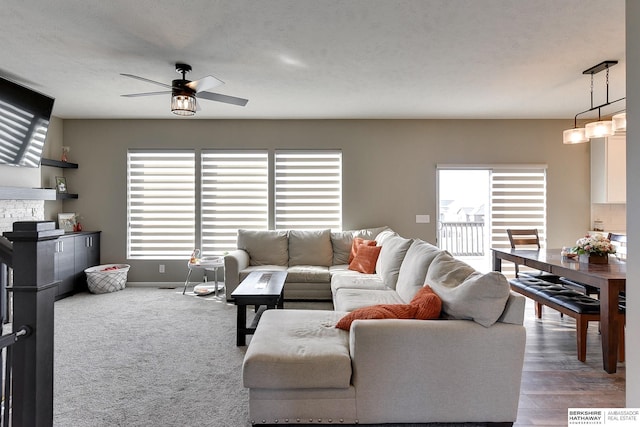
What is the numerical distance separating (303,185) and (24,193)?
3.54 metres

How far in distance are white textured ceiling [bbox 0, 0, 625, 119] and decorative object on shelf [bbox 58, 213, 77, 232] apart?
1.63 meters

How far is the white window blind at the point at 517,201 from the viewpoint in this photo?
5.51 meters

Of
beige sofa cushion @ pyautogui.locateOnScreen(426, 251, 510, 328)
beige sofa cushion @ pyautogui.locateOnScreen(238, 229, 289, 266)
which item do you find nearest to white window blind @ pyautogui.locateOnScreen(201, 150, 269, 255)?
beige sofa cushion @ pyautogui.locateOnScreen(238, 229, 289, 266)

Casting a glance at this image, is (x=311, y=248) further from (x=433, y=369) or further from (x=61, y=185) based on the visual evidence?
(x=61, y=185)

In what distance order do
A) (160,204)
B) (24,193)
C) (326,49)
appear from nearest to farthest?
(326,49)
(24,193)
(160,204)

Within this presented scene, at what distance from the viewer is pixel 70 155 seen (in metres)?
5.46

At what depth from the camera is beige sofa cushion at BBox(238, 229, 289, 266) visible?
4.96 metres

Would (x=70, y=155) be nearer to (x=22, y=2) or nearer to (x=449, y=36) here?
(x=22, y=2)

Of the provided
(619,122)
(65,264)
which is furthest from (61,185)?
(619,122)

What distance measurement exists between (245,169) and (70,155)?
2.73m

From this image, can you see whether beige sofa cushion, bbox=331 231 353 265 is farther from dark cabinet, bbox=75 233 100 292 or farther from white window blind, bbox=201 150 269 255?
dark cabinet, bbox=75 233 100 292

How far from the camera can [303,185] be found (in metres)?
5.54

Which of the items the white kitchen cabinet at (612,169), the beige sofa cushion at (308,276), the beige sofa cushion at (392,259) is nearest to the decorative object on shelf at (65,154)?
the beige sofa cushion at (308,276)

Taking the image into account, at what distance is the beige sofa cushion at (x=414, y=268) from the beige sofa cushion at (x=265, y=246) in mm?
2052
